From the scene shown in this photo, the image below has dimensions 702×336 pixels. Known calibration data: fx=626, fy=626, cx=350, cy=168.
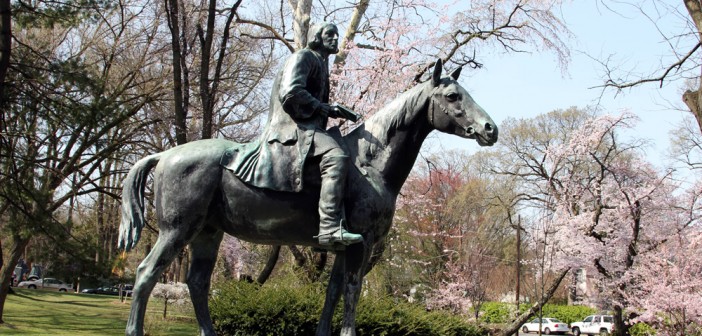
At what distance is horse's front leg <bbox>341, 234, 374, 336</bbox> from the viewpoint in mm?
4285

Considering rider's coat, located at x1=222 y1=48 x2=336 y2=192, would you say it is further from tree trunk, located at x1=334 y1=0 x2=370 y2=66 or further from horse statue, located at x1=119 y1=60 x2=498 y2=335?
tree trunk, located at x1=334 y1=0 x2=370 y2=66

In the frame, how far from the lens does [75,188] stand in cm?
1572

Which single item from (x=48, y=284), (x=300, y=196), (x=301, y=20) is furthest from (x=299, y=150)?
(x=48, y=284)

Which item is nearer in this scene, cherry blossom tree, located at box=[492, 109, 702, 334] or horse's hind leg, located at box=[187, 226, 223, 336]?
horse's hind leg, located at box=[187, 226, 223, 336]

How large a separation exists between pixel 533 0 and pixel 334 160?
14016 millimetres

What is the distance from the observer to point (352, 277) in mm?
4324

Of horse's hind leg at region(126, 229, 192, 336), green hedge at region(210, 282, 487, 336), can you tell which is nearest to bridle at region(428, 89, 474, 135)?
horse's hind leg at region(126, 229, 192, 336)

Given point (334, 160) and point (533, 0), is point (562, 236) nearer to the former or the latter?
point (533, 0)

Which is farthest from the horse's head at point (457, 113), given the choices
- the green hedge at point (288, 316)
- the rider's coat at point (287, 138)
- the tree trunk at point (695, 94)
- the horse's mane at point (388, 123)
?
the tree trunk at point (695, 94)

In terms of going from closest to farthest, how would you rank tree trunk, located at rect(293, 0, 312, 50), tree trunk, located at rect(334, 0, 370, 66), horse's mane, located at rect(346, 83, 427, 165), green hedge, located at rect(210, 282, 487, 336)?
horse's mane, located at rect(346, 83, 427, 165)
green hedge, located at rect(210, 282, 487, 336)
tree trunk, located at rect(293, 0, 312, 50)
tree trunk, located at rect(334, 0, 370, 66)

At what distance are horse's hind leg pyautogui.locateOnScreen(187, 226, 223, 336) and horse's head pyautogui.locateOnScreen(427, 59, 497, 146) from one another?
1887 mm

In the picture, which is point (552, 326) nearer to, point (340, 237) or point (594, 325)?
point (594, 325)

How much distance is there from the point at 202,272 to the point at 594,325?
1316 inches

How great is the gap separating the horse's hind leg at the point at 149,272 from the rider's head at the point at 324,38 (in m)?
1.74
